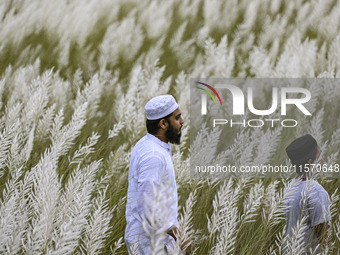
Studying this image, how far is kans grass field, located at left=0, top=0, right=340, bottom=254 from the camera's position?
167 centimetres

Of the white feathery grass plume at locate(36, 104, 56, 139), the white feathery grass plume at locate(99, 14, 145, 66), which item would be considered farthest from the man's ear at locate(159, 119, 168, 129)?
the white feathery grass plume at locate(99, 14, 145, 66)

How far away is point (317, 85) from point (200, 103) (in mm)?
995

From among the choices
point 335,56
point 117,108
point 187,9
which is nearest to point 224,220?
point 117,108

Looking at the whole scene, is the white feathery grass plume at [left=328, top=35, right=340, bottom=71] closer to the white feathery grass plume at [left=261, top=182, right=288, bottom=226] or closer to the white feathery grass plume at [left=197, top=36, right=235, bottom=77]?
the white feathery grass plume at [left=197, top=36, right=235, bottom=77]

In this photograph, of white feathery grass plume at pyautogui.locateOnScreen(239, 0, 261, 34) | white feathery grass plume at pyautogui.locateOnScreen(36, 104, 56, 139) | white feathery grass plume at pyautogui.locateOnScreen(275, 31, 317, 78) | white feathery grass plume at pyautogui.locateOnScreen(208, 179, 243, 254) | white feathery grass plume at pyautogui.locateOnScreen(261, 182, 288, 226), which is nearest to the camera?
Result: white feathery grass plume at pyautogui.locateOnScreen(208, 179, 243, 254)

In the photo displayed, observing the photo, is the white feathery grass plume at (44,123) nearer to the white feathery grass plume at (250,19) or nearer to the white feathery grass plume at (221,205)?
the white feathery grass plume at (221,205)

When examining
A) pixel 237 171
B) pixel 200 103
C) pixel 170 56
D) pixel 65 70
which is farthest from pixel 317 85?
pixel 65 70

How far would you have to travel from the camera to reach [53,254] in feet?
4.29

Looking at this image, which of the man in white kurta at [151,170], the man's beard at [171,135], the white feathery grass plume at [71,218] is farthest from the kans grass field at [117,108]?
the man's beard at [171,135]

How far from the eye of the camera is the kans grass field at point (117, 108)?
167 centimetres

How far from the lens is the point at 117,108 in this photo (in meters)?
3.46

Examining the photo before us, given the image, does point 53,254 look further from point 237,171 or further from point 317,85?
point 317,85

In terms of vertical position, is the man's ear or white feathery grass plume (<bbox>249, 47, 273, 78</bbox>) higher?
the man's ear

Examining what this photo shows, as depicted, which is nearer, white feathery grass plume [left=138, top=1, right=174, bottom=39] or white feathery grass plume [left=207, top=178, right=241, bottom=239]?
white feathery grass plume [left=207, top=178, right=241, bottom=239]
